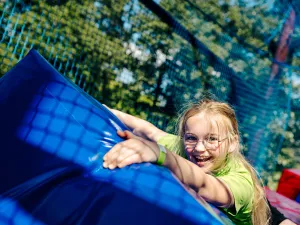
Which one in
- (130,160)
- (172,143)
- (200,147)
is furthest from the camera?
(172,143)

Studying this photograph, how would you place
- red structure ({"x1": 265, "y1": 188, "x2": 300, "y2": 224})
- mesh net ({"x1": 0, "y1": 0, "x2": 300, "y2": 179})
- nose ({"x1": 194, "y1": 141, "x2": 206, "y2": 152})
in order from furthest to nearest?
mesh net ({"x1": 0, "y1": 0, "x2": 300, "y2": 179})
red structure ({"x1": 265, "y1": 188, "x2": 300, "y2": 224})
nose ({"x1": 194, "y1": 141, "x2": 206, "y2": 152})

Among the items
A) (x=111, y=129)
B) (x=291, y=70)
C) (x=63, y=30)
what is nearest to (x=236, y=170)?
(x=111, y=129)

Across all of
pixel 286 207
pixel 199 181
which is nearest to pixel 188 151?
pixel 199 181

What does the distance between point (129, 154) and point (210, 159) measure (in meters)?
0.49

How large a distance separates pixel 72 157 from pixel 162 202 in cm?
29

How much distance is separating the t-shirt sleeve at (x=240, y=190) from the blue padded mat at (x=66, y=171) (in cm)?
24

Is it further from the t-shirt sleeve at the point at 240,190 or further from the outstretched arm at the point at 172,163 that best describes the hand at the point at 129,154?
the t-shirt sleeve at the point at 240,190

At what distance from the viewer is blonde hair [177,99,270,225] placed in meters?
1.27

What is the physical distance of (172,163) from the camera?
3.25 ft

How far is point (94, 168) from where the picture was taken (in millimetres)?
933

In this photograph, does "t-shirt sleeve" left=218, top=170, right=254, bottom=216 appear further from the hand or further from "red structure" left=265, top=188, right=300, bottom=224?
"red structure" left=265, top=188, right=300, bottom=224

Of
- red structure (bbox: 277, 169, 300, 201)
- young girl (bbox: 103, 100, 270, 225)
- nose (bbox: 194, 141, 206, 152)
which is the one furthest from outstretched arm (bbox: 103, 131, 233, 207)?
red structure (bbox: 277, 169, 300, 201)

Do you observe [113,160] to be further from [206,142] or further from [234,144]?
[234,144]

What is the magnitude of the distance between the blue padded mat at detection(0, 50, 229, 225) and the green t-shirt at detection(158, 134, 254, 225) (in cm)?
25
